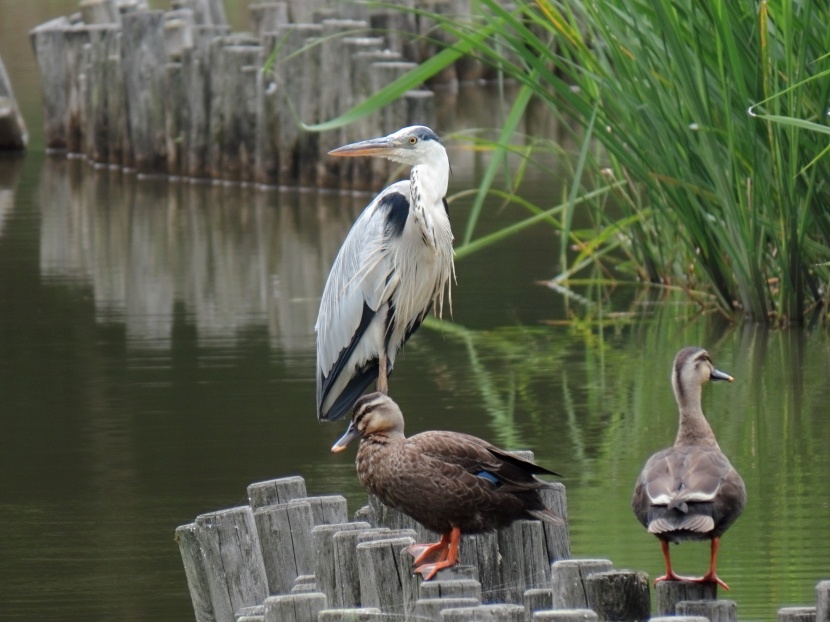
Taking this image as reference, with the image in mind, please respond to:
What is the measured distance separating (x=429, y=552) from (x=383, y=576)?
1.21ft

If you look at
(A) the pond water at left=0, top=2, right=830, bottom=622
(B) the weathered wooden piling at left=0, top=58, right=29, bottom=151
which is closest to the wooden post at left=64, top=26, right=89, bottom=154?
(B) the weathered wooden piling at left=0, top=58, right=29, bottom=151

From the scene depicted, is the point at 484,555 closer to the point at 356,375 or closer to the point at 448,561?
the point at 448,561

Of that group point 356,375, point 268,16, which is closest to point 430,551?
point 356,375

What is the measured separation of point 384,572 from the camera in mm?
4418

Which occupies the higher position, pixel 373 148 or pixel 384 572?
pixel 373 148

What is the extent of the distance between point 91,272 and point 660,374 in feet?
19.3

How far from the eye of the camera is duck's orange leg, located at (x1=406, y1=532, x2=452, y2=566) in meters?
4.58

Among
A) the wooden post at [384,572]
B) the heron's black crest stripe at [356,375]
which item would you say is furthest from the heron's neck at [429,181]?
the wooden post at [384,572]

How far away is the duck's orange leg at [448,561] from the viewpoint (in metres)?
4.43

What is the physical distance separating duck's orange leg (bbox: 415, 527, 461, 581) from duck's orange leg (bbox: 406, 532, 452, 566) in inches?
0.7

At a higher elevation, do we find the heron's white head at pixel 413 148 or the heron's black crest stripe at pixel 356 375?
the heron's white head at pixel 413 148

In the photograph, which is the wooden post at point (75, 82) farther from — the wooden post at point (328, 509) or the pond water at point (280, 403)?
the wooden post at point (328, 509)

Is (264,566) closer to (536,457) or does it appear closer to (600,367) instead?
(536,457)

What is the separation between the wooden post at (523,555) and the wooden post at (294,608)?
91cm
